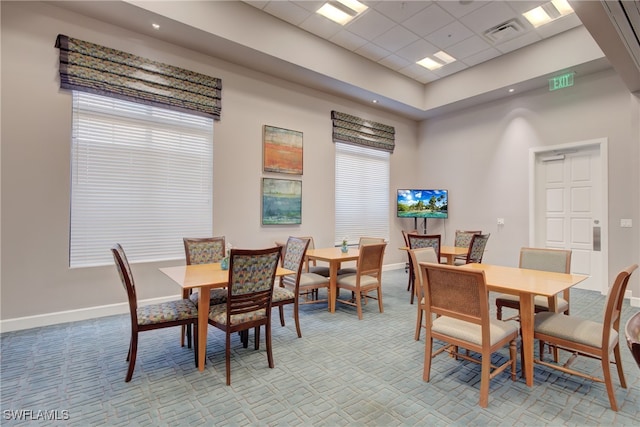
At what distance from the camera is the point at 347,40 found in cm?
529

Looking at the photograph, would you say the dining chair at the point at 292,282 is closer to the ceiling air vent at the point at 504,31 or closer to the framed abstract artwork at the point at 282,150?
the framed abstract artwork at the point at 282,150

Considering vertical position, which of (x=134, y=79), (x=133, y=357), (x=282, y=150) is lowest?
(x=133, y=357)

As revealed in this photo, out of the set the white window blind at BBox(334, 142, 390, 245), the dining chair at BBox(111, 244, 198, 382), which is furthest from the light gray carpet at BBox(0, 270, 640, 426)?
the white window blind at BBox(334, 142, 390, 245)

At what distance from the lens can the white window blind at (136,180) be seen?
3.79 meters

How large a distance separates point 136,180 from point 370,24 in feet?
13.6

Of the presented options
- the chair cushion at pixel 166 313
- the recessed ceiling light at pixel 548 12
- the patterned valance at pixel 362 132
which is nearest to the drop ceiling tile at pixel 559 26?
the recessed ceiling light at pixel 548 12

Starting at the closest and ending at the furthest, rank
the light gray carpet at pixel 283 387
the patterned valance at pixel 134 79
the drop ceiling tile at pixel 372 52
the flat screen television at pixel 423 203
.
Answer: the light gray carpet at pixel 283 387
the patterned valance at pixel 134 79
the drop ceiling tile at pixel 372 52
the flat screen television at pixel 423 203

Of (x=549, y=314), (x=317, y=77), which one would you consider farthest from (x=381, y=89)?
(x=549, y=314)

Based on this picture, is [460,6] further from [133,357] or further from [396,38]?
[133,357]

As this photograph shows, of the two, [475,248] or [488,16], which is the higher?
[488,16]

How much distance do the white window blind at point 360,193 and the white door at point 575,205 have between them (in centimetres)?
289

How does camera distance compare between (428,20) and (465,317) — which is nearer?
(465,317)

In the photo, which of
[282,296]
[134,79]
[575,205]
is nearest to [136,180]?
[134,79]

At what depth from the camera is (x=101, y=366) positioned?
2.65 metres
